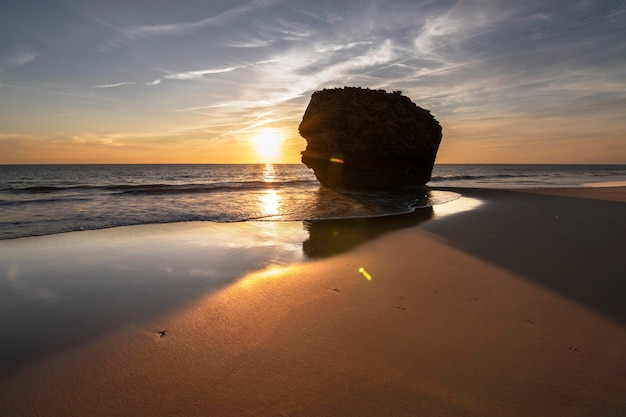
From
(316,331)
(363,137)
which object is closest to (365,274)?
(316,331)

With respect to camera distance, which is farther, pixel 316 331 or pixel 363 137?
pixel 363 137

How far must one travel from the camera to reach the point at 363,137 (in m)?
25.0

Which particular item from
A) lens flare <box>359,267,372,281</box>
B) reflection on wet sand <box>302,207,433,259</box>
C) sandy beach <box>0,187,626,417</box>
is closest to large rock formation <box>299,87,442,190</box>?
reflection on wet sand <box>302,207,433,259</box>

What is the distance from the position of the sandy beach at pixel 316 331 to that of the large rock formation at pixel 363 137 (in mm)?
18963

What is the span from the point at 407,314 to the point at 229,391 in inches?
86.6

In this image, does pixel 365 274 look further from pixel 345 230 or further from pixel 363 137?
pixel 363 137

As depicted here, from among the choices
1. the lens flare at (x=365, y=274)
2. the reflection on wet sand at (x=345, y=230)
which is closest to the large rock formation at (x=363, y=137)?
the reflection on wet sand at (x=345, y=230)

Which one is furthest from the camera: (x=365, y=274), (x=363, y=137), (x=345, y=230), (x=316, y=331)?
(x=363, y=137)

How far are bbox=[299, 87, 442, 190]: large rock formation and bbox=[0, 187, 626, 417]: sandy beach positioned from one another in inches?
747

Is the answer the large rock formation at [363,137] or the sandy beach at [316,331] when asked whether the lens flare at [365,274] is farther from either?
the large rock formation at [363,137]

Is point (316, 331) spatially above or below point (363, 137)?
below

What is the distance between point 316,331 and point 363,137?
22.8m

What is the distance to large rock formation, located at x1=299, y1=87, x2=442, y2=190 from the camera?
25.2 metres

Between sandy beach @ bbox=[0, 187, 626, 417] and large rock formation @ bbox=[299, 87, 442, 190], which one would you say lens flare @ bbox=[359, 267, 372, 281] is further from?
large rock formation @ bbox=[299, 87, 442, 190]
